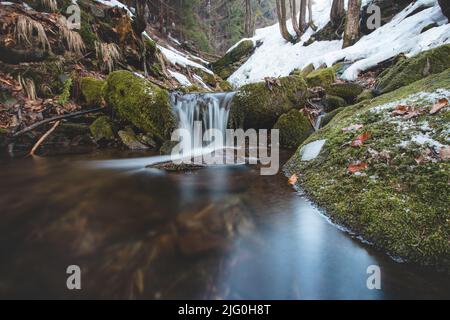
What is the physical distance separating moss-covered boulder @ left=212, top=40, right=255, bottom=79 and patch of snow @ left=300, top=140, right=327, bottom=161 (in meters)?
20.1

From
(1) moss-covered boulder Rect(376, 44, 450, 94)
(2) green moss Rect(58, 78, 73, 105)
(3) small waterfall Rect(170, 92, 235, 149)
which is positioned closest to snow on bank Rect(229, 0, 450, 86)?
(1) moss-covered boulder Rect(376, 44, 450, 94)

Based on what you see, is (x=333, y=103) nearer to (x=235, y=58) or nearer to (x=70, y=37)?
(x=70, y=37)

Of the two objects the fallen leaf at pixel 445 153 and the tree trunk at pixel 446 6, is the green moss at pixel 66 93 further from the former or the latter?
the tree trunk at pixel 446 6

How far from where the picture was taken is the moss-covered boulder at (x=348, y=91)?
22.4ft

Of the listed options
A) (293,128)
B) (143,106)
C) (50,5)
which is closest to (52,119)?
(143,106)

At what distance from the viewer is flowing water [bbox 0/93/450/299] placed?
1613mm

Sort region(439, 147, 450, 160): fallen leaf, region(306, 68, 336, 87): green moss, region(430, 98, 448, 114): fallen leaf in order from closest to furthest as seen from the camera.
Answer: region(439, 147, 450, 160): fallen leaf, region(430, 98, 448, 114): fallen leaf, region(306, 68, 336, 87): green moss

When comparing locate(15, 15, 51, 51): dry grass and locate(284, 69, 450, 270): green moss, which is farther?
locate(15, 15, 51, 51): dry grass

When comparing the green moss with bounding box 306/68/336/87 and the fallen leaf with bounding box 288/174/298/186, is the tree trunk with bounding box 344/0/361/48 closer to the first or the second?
the green moss with bounding box 306/68/336/87

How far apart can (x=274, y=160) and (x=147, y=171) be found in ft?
7.40

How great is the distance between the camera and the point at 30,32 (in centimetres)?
721

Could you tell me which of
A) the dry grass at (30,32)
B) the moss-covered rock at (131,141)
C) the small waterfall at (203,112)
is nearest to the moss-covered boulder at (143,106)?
the moss-covered rock at (131,141)
